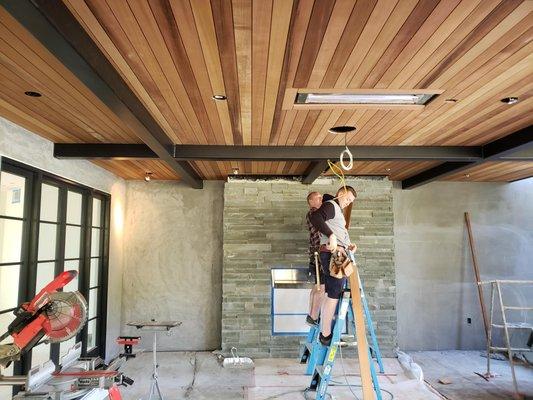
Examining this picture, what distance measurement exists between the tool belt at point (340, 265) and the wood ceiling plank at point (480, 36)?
5.52ft

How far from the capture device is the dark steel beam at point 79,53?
1.73m

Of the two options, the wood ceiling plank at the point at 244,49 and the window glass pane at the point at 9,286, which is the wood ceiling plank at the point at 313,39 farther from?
the window glass pane at the point at 9,286

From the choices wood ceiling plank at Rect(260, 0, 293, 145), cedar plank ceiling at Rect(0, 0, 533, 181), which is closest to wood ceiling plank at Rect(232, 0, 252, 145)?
cedar plank ceiling at Rect(0, 0, 533, 181)

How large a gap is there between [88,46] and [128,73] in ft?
1.43

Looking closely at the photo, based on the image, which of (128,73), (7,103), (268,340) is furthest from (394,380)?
(7,103)

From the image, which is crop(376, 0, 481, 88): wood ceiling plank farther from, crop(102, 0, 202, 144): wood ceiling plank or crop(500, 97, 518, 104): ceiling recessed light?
crop(102, 0, 202, 144): wood ceiling plank

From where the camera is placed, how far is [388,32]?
2.10 m

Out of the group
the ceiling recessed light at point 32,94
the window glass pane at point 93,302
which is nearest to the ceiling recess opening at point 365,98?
the ceiling recessed light at point 32,94

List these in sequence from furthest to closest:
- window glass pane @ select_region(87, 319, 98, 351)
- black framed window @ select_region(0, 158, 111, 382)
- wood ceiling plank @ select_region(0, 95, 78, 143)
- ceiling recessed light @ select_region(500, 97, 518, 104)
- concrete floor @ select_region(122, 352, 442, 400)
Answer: window glass pane @ select_region(87, 319, 98, 351)
concrete floor @ select_region(122, 352, 442, 400)
black framed window @ select_region(0, 158, 111, 382)
wood ceiling plank @ select_region(0, 95, 78, 143)
ceiling recessed light @ select_region(500, 97, 518, 104)

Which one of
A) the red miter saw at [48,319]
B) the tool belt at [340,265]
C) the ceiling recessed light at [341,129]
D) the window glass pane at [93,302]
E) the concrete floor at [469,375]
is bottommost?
the concrete floor at [469,375]

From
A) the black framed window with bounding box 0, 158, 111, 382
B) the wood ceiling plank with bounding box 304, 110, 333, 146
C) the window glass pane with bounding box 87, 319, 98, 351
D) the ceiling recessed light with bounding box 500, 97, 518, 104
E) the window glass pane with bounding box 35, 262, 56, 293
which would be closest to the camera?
the ceiling recessed light with bounding box 500, 97, 518, 104

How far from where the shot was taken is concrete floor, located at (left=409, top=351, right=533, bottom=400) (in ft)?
15.3

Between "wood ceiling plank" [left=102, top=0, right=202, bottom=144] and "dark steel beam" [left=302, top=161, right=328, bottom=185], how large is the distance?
5.74 ft

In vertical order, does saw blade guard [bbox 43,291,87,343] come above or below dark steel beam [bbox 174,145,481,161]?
below
